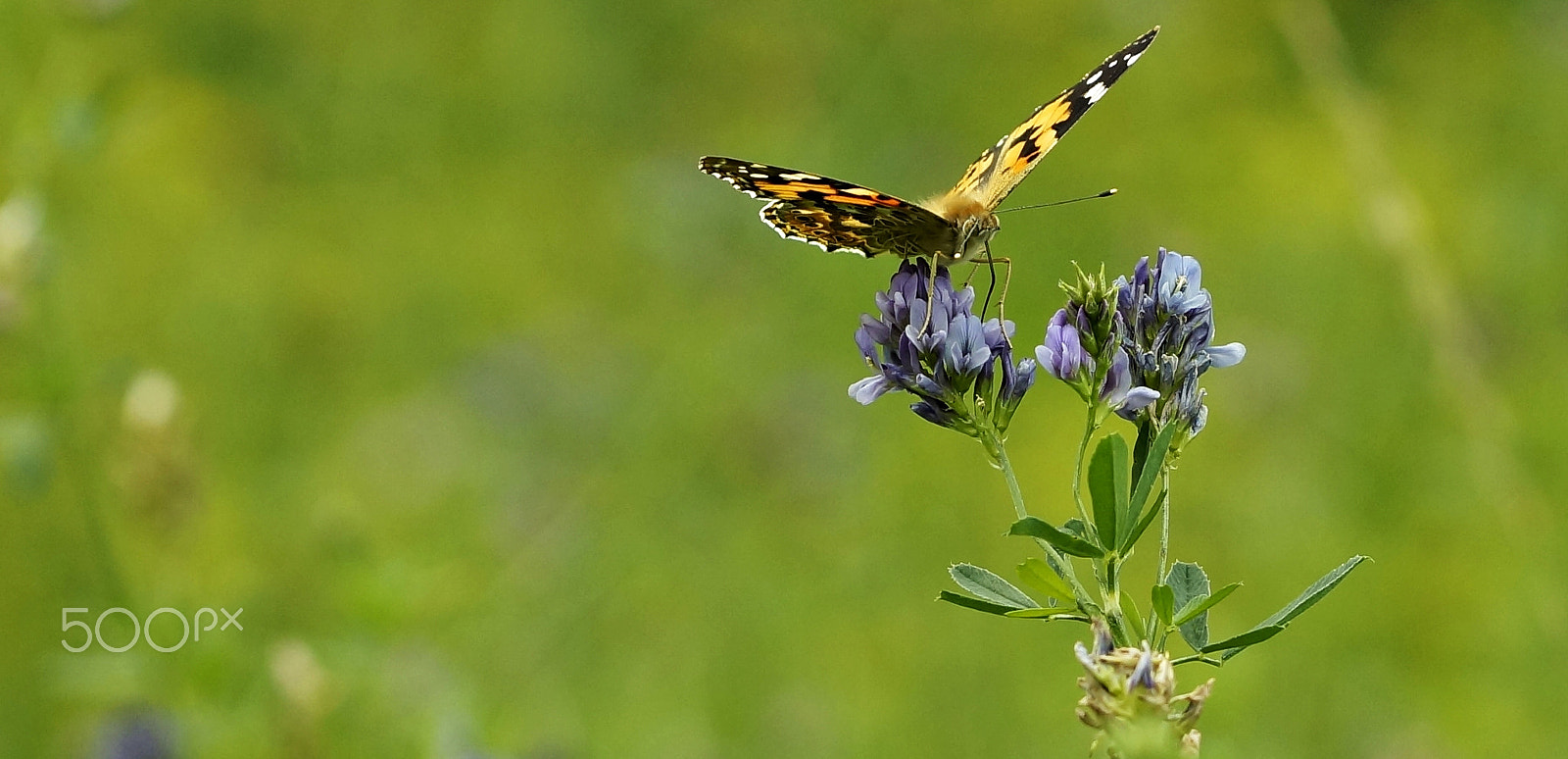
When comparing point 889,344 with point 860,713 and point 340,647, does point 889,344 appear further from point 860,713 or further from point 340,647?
point 860,713

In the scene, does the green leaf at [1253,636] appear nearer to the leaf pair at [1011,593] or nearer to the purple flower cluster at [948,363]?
the leaf pair at [1011,593]

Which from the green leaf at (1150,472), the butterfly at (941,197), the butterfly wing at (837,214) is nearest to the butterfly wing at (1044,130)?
the butterfly at (941,197)

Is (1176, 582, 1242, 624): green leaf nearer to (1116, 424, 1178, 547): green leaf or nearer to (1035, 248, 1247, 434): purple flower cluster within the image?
(1116, 424, 1178, 547): green leaf

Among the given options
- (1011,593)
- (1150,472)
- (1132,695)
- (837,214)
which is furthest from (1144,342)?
(837,214)

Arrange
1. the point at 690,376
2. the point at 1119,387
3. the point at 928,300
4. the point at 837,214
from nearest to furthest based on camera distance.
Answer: the point at 1119,387
the point at 928,300
the point at 837,214
the point at 690,376

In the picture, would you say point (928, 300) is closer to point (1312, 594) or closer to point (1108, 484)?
point (1108, 484)

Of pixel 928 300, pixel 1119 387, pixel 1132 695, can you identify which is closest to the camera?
pixel 1132 695

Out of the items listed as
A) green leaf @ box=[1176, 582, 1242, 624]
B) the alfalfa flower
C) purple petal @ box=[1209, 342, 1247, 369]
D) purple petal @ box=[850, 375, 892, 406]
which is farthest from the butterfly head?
the alfalfa flower

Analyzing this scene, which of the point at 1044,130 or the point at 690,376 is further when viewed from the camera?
the point at 690,376
